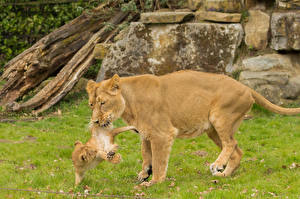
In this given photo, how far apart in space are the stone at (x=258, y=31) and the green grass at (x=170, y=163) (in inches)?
78.4

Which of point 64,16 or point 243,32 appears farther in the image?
point 64,16

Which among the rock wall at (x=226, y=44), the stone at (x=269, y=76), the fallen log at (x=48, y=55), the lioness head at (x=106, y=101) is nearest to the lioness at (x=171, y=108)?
the lioness head at (x=106, y=101)

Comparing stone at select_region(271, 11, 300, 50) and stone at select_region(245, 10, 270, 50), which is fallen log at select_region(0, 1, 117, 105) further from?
stone at select_region(271, 11, 300, 50)

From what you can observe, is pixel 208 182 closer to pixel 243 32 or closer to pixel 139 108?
pixel 139 108

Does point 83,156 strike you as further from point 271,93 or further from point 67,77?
point 67,77

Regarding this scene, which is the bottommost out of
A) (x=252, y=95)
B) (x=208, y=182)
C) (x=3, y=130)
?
(x=3, y=130)

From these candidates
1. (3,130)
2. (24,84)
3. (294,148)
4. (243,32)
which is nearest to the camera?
(294,148)

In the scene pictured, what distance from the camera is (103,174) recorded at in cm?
827

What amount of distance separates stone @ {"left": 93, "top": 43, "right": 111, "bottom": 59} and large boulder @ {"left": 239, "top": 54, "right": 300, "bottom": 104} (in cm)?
439

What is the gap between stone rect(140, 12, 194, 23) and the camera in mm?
13766

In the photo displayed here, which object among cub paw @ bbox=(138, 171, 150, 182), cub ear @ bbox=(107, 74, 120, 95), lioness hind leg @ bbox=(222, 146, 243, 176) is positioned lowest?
cub paw @ bbox=(138, 171, 150, 182)

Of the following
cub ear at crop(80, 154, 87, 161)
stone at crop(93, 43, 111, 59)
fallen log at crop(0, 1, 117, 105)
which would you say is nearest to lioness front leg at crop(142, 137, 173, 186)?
cub ear at crop(80, 154, 87, 161)

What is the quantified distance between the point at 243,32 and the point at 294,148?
4882mm

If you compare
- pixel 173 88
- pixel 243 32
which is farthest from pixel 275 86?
pixel 173 88
